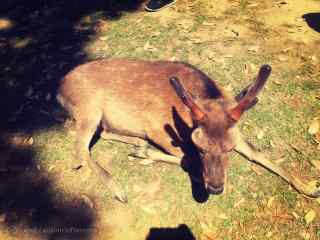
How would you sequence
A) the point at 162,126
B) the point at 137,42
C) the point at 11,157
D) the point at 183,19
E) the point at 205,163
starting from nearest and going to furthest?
1. the point at 205,163
2. the point at 162,126
3. the point at 11,157
4. the point at 137,42
5. the point at 183,19

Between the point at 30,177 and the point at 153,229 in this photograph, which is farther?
the point at 30,177

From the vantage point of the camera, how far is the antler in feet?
14.0

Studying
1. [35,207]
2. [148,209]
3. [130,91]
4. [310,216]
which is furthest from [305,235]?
[35,207]

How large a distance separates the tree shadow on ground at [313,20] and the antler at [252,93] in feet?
16.2

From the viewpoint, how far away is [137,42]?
8.56 metres

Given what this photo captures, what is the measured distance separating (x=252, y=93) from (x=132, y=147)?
282 cm

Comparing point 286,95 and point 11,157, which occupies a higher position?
point 286,95

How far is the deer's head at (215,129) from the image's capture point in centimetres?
440

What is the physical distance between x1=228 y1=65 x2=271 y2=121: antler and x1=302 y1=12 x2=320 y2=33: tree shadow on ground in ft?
16.2

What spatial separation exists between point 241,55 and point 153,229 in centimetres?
442

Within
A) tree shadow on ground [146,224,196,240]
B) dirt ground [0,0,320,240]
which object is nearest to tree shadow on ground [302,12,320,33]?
Answer: dirt ground [0,0,320,240]

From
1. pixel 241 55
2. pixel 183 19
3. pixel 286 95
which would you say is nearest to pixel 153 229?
pixel 286 95

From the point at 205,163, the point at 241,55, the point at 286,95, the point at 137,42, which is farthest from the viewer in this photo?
the point at 137,42

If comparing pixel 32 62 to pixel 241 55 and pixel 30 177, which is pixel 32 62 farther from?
pixel 241 55
